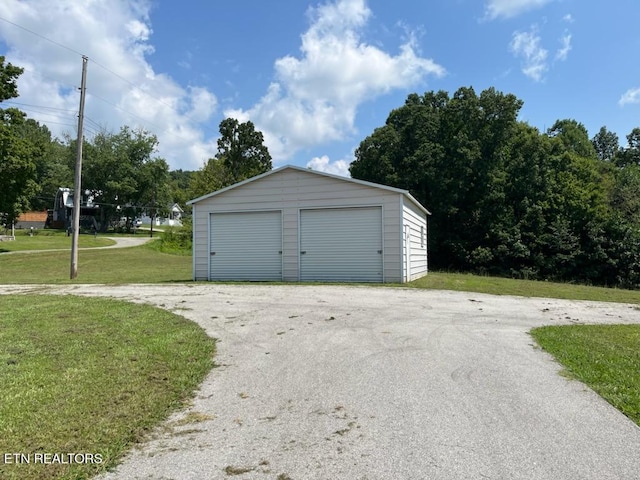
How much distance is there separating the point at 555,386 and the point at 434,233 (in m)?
27.0

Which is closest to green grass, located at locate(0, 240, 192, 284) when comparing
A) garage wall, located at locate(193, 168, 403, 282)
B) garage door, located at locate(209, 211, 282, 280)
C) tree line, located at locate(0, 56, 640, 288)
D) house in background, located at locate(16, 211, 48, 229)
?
garage door, located at locate(209, 211, 282, 280)

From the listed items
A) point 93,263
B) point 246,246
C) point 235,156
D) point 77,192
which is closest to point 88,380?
point 246,246

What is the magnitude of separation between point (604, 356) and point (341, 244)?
408 inches

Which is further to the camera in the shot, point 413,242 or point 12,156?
point 12,156

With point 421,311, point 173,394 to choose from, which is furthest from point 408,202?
point 173,394

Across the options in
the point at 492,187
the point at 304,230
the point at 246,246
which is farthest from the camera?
the point at 492,187

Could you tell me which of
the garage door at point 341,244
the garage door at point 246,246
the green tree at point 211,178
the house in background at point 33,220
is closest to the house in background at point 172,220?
the house in background at point 33,220

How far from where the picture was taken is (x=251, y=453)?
294 cm

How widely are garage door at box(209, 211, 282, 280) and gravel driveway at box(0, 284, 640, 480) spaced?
863 cm

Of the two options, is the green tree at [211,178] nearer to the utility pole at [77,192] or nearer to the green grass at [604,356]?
the utility pole at [77,192]

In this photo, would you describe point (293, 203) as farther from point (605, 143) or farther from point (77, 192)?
point (605, 143)

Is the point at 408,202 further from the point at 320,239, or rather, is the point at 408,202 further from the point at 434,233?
the point at 434,233

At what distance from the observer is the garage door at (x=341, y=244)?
589 inches

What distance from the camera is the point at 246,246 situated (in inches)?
642
